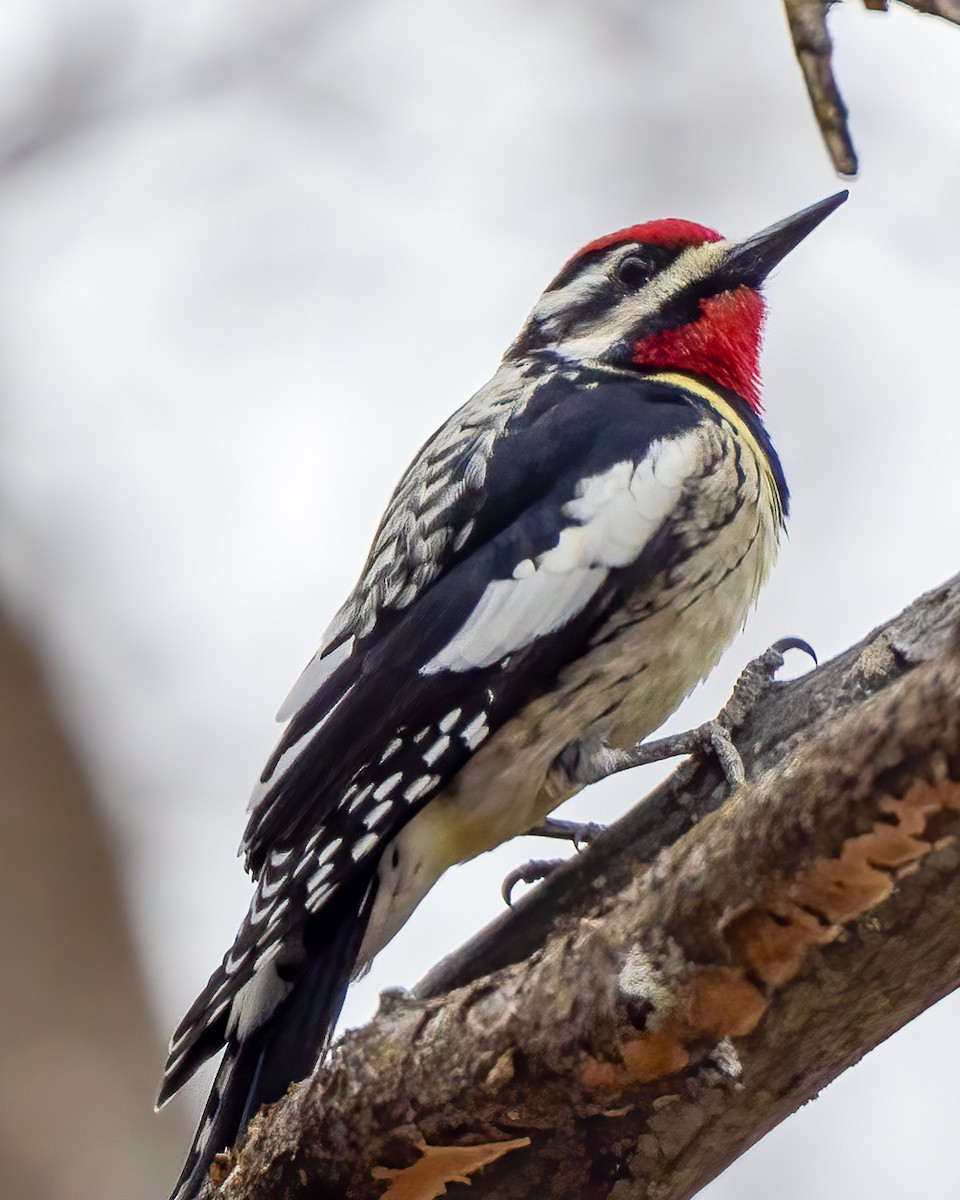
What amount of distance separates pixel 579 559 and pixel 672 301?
0.96m

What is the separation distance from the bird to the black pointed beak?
48cm

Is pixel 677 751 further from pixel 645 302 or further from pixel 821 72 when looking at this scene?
pixel 645 302

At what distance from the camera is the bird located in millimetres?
2271

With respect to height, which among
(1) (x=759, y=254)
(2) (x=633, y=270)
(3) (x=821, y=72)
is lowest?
(3) (x=821, y=72)

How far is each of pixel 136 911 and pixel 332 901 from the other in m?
1.55

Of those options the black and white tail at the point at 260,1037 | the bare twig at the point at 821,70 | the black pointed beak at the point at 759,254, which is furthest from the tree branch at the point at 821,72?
the black pointed beak at the point at 759,254

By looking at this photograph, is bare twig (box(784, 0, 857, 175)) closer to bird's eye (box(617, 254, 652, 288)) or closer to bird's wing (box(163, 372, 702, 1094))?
bird's wing (box(163, 372, 702, 1094))

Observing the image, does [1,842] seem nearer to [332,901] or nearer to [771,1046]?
[332,901]

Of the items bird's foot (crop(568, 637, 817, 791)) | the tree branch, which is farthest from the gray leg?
the tree branch

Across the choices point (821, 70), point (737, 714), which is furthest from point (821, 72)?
point (737, 714)

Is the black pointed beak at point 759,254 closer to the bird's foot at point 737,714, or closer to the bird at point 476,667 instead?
the bird at point 476,667

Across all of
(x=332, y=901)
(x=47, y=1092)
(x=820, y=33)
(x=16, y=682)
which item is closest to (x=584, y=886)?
(x=332, y=901)

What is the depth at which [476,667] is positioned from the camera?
7.88 feet

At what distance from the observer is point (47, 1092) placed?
3.37m
